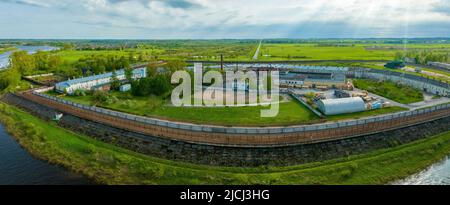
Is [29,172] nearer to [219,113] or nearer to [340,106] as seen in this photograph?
[219,113]

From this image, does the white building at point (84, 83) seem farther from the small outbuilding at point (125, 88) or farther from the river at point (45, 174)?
the river at point (45, 174)

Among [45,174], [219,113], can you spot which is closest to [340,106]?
[219,113]

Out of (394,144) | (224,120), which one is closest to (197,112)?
(224,120)

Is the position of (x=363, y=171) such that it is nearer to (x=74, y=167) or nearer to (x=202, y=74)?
(x=74, y=167)

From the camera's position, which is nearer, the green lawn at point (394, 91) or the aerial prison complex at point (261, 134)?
the aerial prison complex at point (261, 134)

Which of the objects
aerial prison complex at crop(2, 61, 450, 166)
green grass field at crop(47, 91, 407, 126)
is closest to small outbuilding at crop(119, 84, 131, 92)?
green grass field at crop(47, 91, 407, 126)

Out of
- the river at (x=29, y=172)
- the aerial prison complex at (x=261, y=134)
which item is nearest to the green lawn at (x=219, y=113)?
the aerial prison complex at (x=261, y=134)
